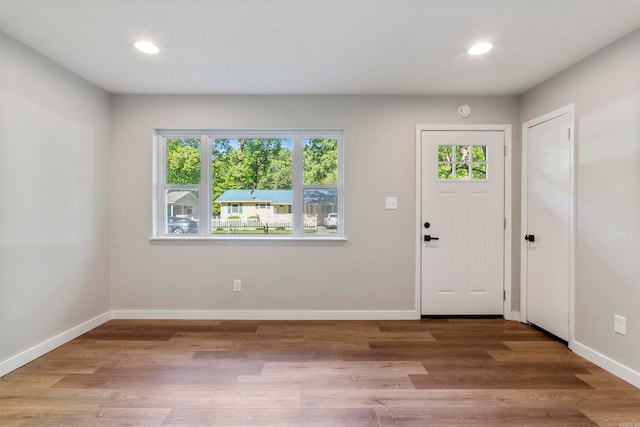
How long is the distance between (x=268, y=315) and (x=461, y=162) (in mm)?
2661

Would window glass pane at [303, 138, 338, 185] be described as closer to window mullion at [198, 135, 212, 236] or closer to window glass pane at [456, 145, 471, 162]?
window mullion at [198, 135, 212, 236]

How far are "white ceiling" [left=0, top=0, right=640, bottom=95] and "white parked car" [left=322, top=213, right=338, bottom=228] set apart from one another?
Result: 1.36 metres

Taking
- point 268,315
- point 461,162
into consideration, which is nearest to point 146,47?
point 268,315

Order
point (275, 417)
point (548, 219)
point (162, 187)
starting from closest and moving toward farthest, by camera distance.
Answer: point (275, 417) → point (548, 219) → point (162, 187)

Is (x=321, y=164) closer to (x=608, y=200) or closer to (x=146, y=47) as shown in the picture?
(x=146, y=47)

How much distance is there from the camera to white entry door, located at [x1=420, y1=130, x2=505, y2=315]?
325 cm

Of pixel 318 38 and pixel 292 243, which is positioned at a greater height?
pixel 318 38

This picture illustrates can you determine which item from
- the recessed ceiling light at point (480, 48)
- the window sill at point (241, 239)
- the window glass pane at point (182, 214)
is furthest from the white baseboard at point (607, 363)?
the window glass pane at point (182, 214)

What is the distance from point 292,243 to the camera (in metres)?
3.28

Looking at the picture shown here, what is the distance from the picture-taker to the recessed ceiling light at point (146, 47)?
2236mm

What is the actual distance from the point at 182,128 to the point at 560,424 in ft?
12.6

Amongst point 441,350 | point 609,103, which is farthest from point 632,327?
point 609,103

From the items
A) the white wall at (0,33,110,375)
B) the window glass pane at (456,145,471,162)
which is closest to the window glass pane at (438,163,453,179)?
the window glass pane at (456,145,471,162)

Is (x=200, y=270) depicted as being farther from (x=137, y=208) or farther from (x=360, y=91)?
(x=360, y=91)
